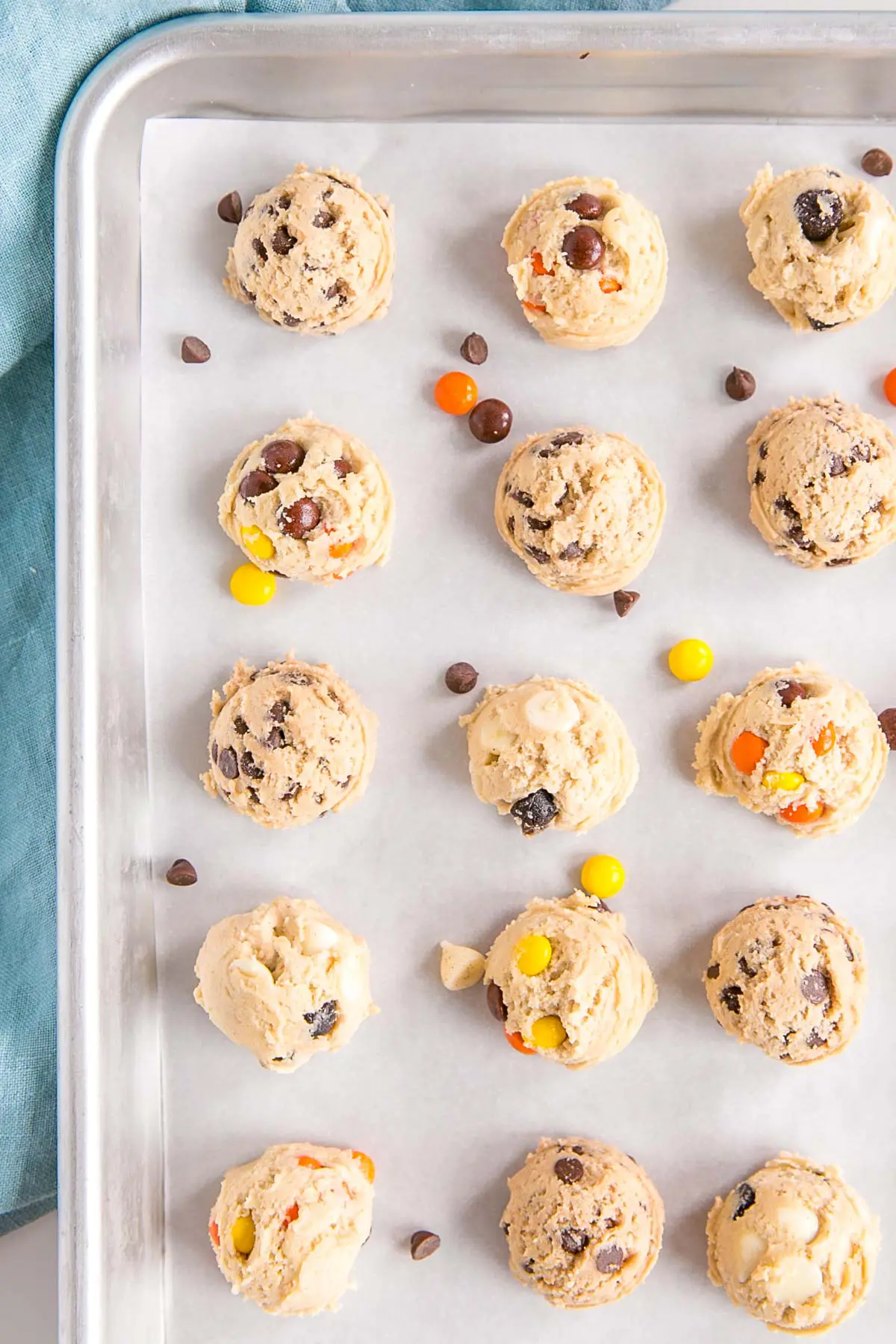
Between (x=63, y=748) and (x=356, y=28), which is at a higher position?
(x=356, y=28)

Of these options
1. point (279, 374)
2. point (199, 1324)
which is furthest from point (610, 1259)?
point (279, 374)

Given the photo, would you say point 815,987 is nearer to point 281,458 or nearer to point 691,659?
point 691,659

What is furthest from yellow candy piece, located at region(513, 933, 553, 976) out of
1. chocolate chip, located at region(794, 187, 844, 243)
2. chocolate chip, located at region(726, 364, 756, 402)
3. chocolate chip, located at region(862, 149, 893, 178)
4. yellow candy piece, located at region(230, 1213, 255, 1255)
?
chocolate chip, located at region(862, 149, 893, 178)

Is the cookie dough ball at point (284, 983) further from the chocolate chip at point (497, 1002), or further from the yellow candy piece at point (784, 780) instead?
the yellow candy piece at point (784, 780)

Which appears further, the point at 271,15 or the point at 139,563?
the point at 139,563

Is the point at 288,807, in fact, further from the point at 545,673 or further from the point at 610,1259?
the point at 610,1259

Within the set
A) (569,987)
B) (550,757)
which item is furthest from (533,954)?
(550,757)
